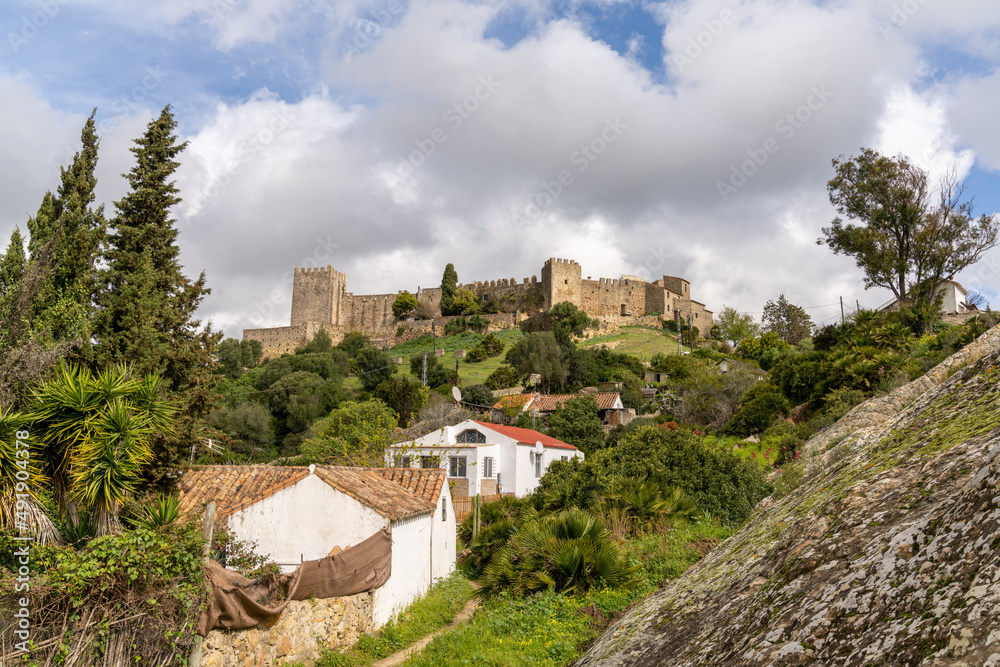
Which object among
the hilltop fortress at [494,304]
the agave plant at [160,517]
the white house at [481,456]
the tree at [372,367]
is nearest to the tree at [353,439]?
the white house at [481,456]

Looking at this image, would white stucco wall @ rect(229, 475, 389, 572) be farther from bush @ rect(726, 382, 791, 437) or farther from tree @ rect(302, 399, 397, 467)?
bush @ rect(726, 382, 791, 437)

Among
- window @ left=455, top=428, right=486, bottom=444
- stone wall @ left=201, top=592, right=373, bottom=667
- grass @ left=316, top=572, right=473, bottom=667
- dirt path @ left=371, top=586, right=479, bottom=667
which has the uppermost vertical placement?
window @ left=455, top=428, right=486, bottom=444

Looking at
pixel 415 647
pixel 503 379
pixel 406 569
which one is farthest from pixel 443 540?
pixel 503 379

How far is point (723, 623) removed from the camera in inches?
111

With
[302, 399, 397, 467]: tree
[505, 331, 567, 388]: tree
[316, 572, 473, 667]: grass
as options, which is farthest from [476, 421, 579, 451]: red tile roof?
[505, 331, 567, 388]: tree

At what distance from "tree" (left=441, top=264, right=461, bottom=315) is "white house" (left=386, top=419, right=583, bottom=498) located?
57.0m

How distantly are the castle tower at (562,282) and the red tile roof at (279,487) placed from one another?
66.5 meters

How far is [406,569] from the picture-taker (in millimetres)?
13719

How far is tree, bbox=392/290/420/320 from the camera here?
93.7m

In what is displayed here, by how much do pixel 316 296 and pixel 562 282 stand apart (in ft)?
126

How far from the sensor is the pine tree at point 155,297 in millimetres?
15727

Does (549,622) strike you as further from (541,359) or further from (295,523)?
(541,359)

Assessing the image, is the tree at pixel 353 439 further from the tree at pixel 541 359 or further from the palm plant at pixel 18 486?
the tree at pixel 541 359

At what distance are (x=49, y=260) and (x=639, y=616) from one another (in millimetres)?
13967
